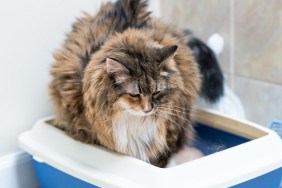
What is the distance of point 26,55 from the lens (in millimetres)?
1565

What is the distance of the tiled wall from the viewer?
1.50 meters

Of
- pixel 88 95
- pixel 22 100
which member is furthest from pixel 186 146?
pixel 22 100

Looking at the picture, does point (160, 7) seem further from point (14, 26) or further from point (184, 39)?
point (14, 26)

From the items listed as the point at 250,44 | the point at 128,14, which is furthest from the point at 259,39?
the point at 128,14

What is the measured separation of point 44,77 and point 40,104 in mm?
102

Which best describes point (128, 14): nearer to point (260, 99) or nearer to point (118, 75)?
point (118, 75)

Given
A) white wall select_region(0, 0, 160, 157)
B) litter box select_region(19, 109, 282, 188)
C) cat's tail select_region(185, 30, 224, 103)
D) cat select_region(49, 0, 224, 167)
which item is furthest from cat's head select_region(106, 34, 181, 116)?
white wall select_region(0, 0, 160, 157)

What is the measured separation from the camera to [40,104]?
64.7 inches

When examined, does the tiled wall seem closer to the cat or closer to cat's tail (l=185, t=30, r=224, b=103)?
cat's tail (l=185, t=30, r=224, b=103)

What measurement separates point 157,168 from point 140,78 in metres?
0.23

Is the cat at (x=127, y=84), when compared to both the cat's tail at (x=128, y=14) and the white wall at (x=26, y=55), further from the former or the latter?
the white wall at (x=26, y=55)

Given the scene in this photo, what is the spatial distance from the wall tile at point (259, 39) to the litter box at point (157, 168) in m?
0.24

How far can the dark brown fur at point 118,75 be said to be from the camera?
113cm

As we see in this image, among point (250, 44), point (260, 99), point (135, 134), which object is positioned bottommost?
point (260, 99)
